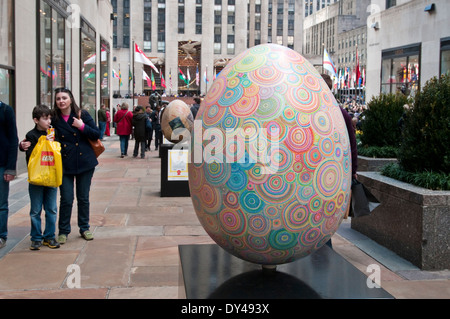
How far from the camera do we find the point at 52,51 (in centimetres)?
1609

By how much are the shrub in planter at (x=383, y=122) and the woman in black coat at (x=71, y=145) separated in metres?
6.13

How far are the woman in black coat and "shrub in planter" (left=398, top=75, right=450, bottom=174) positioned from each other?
12.6 feet

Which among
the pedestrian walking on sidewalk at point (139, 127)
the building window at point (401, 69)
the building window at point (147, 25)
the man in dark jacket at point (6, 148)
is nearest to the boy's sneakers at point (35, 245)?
the man in dark jacket at point (6, 148)

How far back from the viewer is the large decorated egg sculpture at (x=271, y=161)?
2.95m

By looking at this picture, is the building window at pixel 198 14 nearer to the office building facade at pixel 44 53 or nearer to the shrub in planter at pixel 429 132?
the office building facade at pixel 44 53

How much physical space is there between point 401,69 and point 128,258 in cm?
2408

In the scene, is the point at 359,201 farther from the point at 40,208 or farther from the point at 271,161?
the point at 40,208

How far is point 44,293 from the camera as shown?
470 cm

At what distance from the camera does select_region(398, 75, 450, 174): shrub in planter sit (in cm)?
589

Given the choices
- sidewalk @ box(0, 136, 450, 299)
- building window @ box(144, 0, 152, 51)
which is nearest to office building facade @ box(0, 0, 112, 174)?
sidewalk @ box(0, 136, 450, 299)

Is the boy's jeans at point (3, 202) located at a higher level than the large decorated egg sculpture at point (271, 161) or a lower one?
lower

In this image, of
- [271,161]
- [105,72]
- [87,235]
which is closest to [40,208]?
[87,235]
